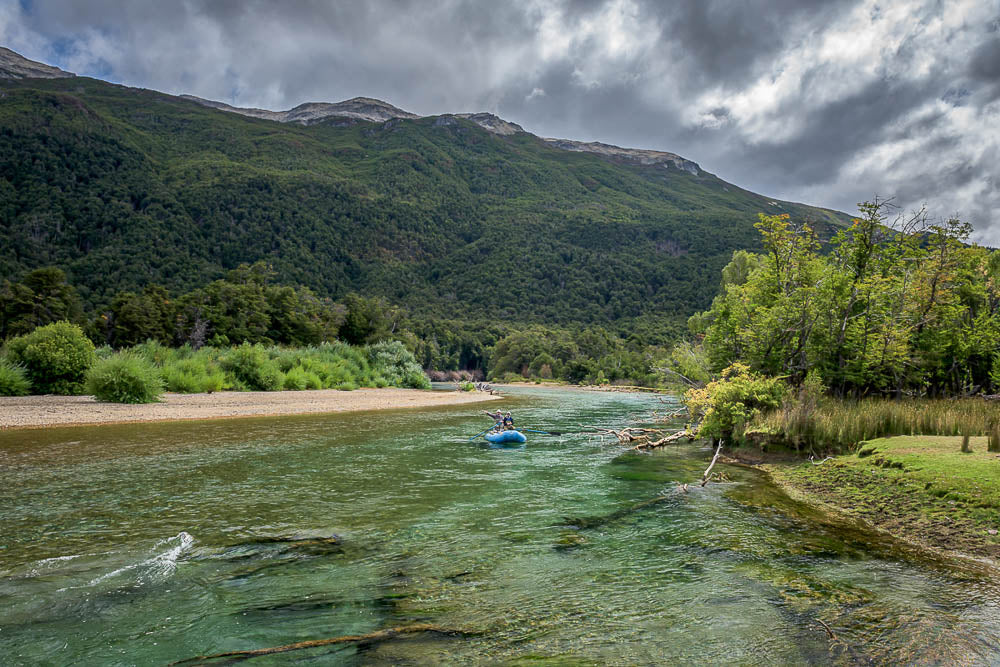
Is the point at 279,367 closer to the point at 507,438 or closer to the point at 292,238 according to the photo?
the point at 507,438

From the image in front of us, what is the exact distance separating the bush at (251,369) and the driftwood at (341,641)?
34.5m

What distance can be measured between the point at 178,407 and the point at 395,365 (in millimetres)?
31051

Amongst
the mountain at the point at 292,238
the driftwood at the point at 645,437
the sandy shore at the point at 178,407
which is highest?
the mountain at the point at 292,238

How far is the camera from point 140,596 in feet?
19.6

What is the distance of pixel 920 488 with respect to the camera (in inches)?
373

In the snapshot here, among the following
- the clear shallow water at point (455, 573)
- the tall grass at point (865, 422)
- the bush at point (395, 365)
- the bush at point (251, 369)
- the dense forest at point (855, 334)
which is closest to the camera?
the clear shallow water at point (455, 573)

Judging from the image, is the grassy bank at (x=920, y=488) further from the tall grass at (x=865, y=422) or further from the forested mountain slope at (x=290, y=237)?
the forested mountain slope at (x=290, y=237)

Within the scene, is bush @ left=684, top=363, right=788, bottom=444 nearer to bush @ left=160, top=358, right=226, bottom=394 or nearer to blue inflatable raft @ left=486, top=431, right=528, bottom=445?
blue inflatable raft @ left=486, top=431, right=528, bottom=445

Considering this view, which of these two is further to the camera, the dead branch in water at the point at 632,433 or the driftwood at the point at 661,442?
the dead branch in water at the point at 632,433

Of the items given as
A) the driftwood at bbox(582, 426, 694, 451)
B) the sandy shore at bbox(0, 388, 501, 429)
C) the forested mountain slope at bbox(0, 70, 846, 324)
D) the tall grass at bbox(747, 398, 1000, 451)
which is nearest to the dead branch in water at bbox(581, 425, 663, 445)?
the driftwood at bbox(582, 426, 694, 451)

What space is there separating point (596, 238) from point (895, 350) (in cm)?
17630

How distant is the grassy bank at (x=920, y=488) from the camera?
26.0ft

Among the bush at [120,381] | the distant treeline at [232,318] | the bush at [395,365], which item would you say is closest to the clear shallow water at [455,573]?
the bush at [120,381]

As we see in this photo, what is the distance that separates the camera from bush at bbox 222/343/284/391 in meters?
36.4
